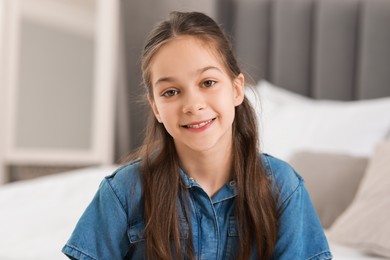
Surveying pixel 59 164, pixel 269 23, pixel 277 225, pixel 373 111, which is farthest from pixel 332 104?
pixel 59 164

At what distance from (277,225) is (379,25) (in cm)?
158

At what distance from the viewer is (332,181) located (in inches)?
78.2

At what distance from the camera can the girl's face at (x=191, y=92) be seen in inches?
47.1

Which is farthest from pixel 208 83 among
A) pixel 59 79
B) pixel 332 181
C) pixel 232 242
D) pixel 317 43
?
pixel 59 79

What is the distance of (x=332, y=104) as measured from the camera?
8.46 feet

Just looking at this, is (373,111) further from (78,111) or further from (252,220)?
(78,111)

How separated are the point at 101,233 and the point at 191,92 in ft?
1.09

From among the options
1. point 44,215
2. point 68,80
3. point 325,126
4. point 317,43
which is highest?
point 317,43

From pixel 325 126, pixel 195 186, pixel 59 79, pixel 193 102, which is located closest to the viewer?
pixel 193 102

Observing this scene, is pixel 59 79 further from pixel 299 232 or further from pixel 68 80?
pixel 299 232

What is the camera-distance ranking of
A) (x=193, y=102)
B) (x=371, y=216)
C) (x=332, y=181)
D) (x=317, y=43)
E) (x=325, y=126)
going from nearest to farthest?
1. (x=193, y=102)
2. (x=371, y=216)
3. (x=332, y=181)
4. (x=325, y=126)
5. (x=317, y=43)

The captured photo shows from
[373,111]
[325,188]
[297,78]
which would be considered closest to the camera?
[325,188]

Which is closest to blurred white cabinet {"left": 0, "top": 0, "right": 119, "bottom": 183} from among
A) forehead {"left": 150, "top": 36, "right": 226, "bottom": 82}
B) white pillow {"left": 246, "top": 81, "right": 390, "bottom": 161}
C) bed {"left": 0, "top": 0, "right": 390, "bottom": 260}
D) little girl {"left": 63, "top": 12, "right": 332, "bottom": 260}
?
bed {"left": 0, "top": 0, "right": 390, "bottom": 260}

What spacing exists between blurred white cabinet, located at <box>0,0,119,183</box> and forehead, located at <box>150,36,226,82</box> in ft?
7.73
